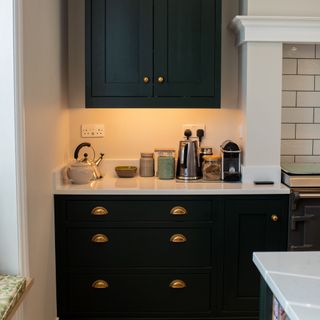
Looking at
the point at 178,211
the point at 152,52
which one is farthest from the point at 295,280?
the point at 152,52

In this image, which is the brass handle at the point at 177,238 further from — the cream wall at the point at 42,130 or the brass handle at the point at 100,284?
the cream wall at the point at 42,130

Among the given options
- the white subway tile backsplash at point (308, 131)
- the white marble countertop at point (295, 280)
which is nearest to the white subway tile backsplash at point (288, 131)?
the white subway tile backsplash at point (308, 131)

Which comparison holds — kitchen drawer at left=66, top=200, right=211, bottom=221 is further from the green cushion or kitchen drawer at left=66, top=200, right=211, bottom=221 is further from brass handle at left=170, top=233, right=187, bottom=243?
the green cushion

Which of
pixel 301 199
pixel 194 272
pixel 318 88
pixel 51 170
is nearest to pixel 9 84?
pixel 51 170

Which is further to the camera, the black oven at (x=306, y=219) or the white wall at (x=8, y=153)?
the black oven at (x=306, y=219)

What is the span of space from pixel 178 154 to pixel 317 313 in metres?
2.09

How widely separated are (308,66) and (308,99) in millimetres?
Result: 217

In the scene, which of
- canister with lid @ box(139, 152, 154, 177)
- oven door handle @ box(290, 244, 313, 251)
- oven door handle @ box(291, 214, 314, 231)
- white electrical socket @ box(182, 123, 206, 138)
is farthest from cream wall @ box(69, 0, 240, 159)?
oven door handle @ box(290, 244, 313, 251)

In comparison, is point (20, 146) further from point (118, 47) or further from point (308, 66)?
point (308, 66)

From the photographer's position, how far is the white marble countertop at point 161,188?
107 inches

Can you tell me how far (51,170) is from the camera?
267cm

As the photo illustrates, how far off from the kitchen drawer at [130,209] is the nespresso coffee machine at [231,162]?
32 cm

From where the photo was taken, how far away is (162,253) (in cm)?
279

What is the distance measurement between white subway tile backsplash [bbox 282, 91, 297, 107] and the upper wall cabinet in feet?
1.80
